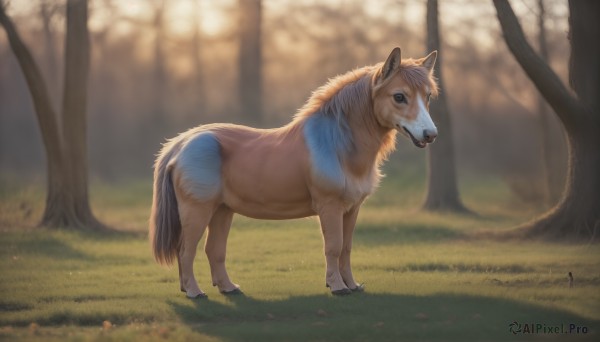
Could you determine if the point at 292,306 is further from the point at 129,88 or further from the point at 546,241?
the point at 129,88

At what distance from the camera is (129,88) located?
39.8 meters

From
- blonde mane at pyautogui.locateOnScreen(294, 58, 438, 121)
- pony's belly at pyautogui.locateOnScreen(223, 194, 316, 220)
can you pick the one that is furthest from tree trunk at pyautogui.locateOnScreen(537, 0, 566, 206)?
pony's belly at pyautogui.locateOnScreen(223, 194, 316, 220)

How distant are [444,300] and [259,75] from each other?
23969 mm

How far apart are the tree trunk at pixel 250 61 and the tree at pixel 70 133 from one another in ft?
48.1

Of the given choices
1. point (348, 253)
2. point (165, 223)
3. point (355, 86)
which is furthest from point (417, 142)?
point (165, 223)

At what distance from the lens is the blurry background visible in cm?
3197

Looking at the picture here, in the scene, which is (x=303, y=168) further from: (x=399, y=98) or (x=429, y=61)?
(x=429, y=61)

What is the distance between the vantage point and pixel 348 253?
9.36 m

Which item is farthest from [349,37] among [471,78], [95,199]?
[95,199]

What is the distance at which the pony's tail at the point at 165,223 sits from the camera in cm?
927

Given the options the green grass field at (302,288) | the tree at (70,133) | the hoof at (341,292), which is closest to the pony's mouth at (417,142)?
the green grass field at (302,288)

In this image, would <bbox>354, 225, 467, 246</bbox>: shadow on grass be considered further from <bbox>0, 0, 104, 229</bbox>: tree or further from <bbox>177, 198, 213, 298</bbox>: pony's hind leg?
<bbox>177, 198, 213, 298</bbox>: pony's hind leg

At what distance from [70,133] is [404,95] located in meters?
9.47

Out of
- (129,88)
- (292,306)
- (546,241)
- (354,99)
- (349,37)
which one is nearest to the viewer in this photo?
(292,306)
